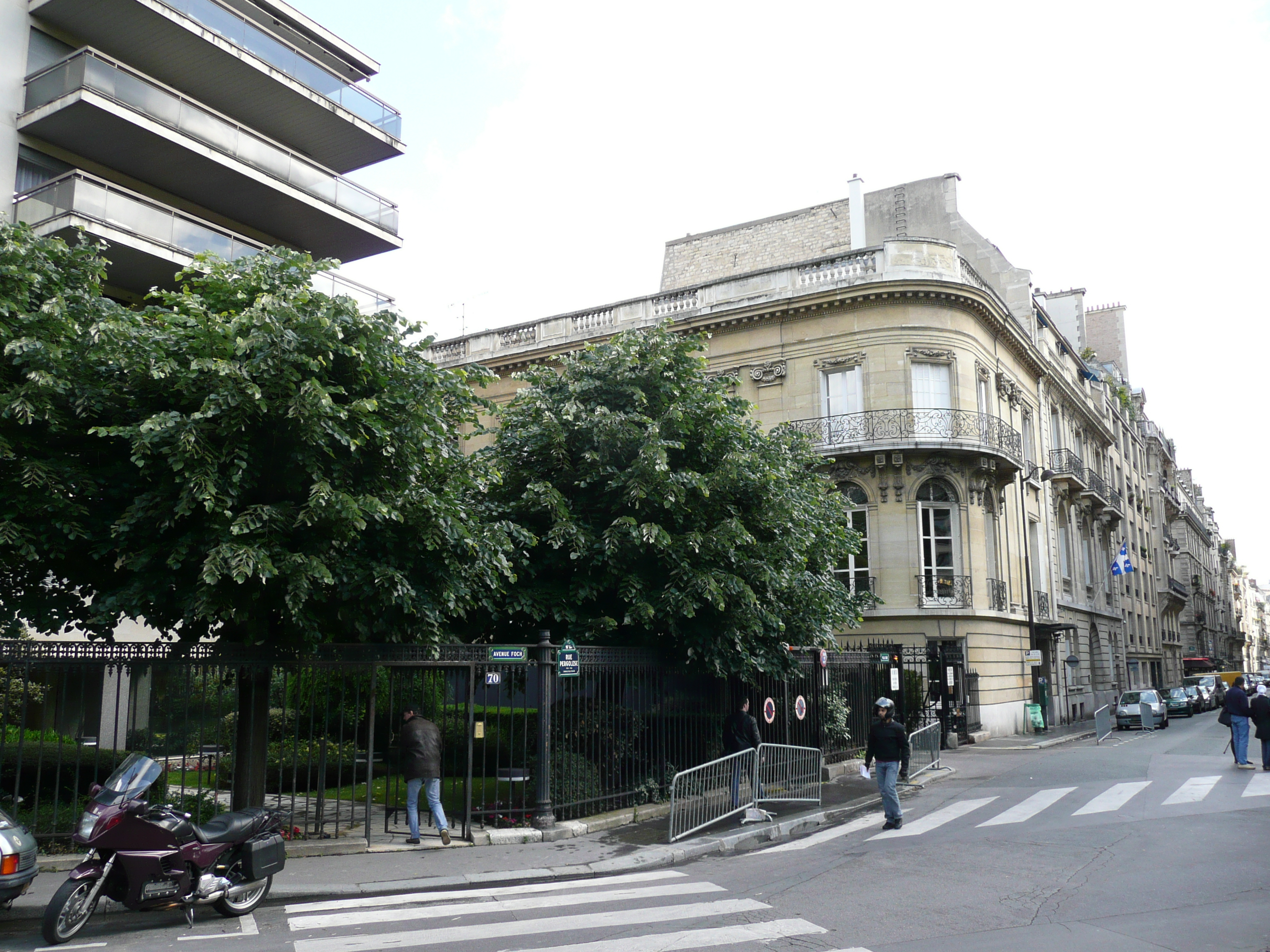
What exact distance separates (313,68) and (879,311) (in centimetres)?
1721

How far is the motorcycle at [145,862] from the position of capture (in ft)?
25.3

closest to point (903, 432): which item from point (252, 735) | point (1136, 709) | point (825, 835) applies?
point (1136, 709)

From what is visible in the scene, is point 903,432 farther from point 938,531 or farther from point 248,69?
point 248,69

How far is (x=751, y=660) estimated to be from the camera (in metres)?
16.0

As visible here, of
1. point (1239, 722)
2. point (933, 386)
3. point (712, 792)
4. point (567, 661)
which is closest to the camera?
point (712, 792)

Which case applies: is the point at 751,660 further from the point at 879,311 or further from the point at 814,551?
Answer: the point at 879,311

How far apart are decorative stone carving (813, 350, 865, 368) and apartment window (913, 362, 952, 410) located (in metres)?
1.66

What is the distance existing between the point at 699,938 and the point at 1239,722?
15.3 meters

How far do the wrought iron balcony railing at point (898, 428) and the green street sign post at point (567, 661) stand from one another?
1799 centimetres

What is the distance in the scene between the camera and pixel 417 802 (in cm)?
1196

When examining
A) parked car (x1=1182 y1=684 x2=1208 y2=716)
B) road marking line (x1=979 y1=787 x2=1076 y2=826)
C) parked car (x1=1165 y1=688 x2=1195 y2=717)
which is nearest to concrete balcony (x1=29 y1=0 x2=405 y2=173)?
road marking line (x1=979 y1=787 x2=1076 y2=826)

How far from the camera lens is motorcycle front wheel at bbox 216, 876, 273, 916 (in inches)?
331

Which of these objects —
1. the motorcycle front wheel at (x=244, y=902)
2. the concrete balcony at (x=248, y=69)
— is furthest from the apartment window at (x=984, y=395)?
the motorcycle front wheel at (x=244, y=902)

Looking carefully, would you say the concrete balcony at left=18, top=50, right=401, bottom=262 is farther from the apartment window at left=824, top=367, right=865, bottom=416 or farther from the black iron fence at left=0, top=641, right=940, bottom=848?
the apartment window at left=824, top=367, right=865, bottom=416
